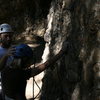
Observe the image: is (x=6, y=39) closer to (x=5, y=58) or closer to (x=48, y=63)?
(x=5, y=58)

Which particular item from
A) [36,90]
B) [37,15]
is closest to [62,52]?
[36,90]

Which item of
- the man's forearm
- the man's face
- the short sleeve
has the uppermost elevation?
the man's face

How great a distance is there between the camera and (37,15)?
17516 mm

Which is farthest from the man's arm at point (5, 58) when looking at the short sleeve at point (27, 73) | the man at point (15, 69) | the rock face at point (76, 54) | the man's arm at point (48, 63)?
the rock face at point (76, 54)

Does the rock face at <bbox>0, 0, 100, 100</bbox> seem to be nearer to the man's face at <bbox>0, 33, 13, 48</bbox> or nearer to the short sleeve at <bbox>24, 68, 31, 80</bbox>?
the short sleeve at <bbox>24, 68, 31, 80</bbox>

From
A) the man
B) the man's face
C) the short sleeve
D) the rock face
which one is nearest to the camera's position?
the rock face

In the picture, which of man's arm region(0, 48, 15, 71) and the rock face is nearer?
the rock face

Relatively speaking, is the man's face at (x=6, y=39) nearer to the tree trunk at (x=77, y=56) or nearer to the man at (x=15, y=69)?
the man at (x=15, y=69)

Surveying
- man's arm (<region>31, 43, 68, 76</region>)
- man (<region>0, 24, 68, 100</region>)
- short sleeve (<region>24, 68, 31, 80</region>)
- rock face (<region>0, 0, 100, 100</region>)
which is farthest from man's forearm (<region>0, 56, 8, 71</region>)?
rock face (<region>0, 0, 100, 100</region>)

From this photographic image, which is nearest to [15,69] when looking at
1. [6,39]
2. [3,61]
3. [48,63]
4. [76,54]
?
[3,61]

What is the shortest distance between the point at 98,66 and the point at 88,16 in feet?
2.01

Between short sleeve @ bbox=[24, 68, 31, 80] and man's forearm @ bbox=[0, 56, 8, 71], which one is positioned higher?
man's forearm @ bbox=[0, 56, 8, 71]

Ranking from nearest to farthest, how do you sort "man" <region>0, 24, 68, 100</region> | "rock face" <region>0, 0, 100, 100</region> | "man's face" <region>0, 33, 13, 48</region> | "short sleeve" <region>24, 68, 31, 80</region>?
"rock face" <region>0, 0, 100, 100</region> → "man" <region>0, 24, 68, 100</region> → "short sleeve" <region>24, 68, 31, 80</region> → "man's face" <region>0, 33, 13, 48</region>

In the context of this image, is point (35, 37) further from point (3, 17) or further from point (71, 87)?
point (71, 87)
